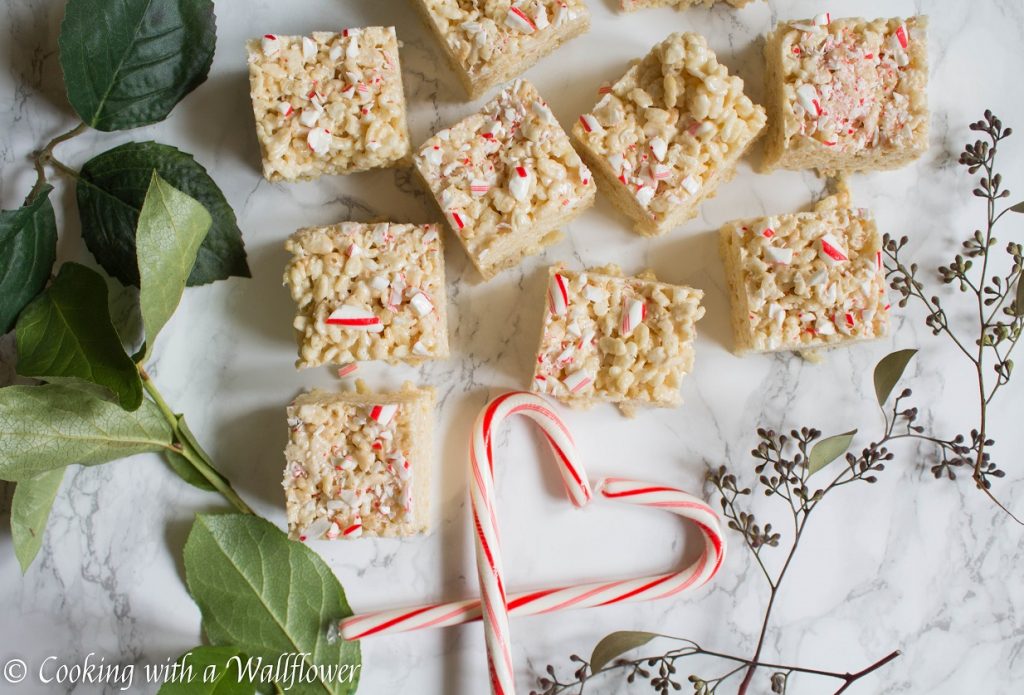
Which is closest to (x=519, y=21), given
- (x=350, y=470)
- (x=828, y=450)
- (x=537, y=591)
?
(x=350, y=470)

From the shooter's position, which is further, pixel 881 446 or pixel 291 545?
pixel 881 446

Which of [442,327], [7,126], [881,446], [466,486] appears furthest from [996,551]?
[7,126]

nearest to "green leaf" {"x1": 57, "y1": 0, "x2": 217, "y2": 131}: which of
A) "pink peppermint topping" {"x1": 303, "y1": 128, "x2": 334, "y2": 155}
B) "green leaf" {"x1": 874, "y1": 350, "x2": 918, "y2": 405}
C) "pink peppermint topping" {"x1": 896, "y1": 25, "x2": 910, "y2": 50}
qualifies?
"pink peppermint topping" {"x1": 303, "y1": 128, "x2": 334, "y2": 155}

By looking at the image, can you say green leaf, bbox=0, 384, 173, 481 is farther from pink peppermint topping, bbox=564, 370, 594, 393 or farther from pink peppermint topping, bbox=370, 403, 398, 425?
pink peppermint topping, bbox=564, 370, 594, 393

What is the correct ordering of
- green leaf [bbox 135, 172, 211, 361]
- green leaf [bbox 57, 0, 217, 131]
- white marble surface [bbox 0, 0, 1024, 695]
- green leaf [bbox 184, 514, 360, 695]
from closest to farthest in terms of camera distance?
green leaf [bbox 135, 172, 211, 361] → green leaf [bbox 57, 0, 217, 131] → green leaf [bbox 184, 514, 360, 695] → white marble surface [bbox 0, 0, 1024, 695]

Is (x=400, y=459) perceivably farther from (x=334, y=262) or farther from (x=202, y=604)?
(x=202, y=604)

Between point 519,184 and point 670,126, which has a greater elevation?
point 670,126

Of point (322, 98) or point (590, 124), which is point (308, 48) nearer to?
point (322, 98)
